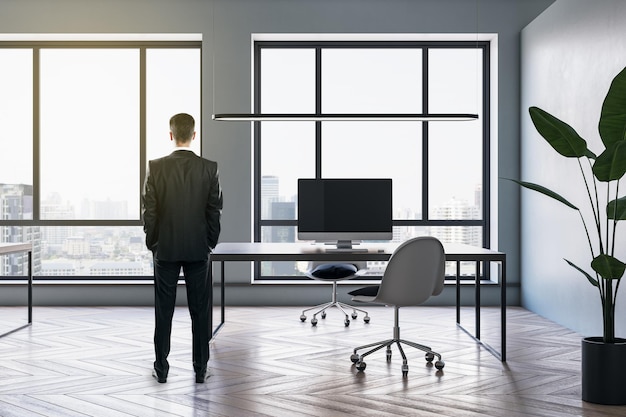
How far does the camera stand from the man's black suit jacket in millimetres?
3770

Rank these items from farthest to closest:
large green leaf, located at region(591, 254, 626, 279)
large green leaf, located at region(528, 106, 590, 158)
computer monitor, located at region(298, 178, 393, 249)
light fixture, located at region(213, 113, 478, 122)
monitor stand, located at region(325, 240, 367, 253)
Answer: light fixture, located at region(213, 113, 478, 122), computer monitor, located at region(298, 178, 393, 249), monitor stand, located at region(325, 240, 367, 253), large green leaf, located at region(528, 106, 590, 158), large green leaf, located at region(591, 254, 626, 279)

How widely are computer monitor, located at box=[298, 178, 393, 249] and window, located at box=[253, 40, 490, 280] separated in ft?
6.41

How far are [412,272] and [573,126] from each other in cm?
227

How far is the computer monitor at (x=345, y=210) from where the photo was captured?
5230mm

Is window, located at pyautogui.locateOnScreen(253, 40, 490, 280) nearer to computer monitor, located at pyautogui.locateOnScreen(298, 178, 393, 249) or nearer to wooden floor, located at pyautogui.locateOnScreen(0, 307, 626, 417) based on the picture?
wooden floor, located at pyautogui.locateOnScreen(0, 307, 626, 417)

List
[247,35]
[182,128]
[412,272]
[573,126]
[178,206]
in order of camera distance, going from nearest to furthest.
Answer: [178,206] → [182,128] → [412,272] → [573,126] → [247,35]

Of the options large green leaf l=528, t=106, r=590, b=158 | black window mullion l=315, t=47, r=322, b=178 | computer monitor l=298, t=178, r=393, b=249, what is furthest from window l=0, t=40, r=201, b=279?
large green leaf l=528, t=106, r=590, b=158

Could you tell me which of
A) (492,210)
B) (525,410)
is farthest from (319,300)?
(525,410)

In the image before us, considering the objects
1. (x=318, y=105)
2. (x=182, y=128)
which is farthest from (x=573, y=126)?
(x=182, y=128)

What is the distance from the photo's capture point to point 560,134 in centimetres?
354

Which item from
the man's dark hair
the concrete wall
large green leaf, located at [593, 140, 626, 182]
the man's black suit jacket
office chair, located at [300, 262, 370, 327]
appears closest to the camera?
large green leaf, located at [593, 140, 626, 182]

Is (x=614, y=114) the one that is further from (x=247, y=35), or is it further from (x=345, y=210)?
(x=247, y=35)

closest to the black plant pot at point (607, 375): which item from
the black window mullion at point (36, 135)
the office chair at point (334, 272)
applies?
the office chair at point (334, 272)

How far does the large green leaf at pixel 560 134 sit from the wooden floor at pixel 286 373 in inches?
50.2
